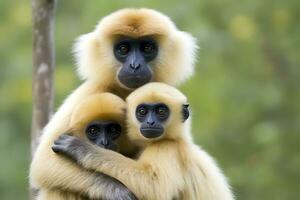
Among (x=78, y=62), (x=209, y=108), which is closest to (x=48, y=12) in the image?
(x=78, y=62)

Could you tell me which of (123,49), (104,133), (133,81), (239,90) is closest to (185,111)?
(133,81)

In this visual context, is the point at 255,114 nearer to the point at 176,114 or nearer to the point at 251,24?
the point at 251,24

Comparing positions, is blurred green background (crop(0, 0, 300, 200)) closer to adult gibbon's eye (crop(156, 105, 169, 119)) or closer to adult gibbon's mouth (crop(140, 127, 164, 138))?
adult gibbon's eye (crop(156, 105, 169, 119))

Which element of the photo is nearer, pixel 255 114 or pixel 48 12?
pixel 48 12

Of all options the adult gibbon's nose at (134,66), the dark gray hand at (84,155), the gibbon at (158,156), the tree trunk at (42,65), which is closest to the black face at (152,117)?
the gibbon at (158,156)

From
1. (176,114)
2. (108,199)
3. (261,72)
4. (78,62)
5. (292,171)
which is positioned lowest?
(108,199)

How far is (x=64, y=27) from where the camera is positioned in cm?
2575

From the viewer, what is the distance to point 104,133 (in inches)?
467

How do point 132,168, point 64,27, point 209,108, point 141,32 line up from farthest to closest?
point 64,27 < point 209,108 < point 141,32 < point 132,168

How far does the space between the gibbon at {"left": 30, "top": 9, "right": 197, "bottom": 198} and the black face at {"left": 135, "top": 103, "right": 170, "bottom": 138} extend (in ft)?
1.52

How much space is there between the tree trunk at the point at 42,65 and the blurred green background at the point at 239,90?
6557mm

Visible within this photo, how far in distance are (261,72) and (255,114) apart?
37.9 inches

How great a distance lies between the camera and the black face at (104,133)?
11.8 metres

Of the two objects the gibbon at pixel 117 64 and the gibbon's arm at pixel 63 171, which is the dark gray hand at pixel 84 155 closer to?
the gibbon's arm at pixel 63 171
